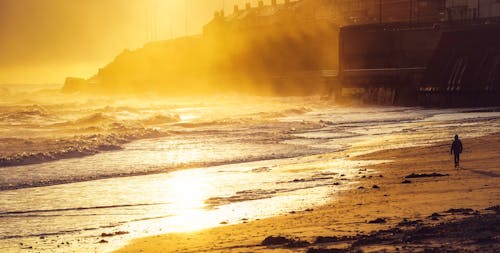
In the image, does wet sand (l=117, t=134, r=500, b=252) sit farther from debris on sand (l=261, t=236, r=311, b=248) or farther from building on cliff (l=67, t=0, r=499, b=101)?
building on cliff (l=67, t=0, r=499, b=101)

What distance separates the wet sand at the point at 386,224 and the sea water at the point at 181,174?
663 mm

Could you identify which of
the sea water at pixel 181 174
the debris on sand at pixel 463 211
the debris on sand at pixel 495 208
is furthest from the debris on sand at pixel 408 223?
the sea water at pixel 181 174

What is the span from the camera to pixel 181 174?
58.9 ft

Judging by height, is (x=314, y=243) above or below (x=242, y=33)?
below

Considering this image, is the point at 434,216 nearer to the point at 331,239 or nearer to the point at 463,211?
the point at 463,211

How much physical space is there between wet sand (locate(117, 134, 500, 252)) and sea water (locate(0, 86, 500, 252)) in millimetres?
663

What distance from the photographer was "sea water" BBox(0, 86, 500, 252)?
38.1ft

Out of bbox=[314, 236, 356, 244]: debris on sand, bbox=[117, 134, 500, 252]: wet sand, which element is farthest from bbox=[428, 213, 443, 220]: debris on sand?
bbox=[314, 236, 356, 244]: debris on sand

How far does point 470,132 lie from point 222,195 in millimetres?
13238

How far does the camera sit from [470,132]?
24875mm

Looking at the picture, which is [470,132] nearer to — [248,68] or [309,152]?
[309,152]

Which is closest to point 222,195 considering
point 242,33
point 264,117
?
point 264,117

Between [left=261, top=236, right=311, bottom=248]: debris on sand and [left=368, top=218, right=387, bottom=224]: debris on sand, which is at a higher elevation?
[left=368, top=218, right=387, bottom=224]: debris on sand

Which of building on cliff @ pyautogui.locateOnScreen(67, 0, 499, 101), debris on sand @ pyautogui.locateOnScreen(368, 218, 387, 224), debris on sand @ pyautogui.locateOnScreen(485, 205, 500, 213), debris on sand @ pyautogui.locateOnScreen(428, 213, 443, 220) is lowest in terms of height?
debris on sand @ pyautogui.locateOnScreen(368, 218, 387, 224)
